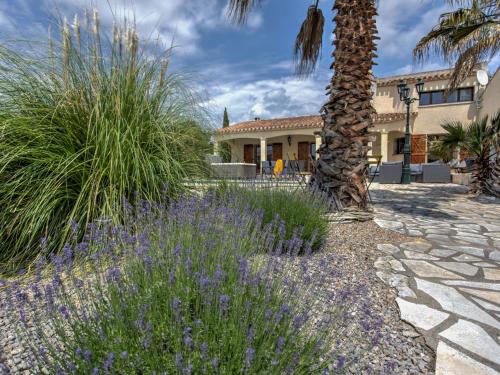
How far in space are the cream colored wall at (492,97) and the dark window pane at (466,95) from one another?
704mm

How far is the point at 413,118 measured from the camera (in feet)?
58.4

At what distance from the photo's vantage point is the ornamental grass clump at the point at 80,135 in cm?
254

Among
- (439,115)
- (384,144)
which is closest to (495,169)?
(384,144)

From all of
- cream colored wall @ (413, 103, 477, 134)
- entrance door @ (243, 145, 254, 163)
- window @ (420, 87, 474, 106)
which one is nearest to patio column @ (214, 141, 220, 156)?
cream colored wall @ (413, 103, 477, 134)

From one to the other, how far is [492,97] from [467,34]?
1007cm

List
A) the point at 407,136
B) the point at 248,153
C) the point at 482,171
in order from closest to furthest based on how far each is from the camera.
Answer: the point at 482,171
the point at 407,136
the point at 248,153

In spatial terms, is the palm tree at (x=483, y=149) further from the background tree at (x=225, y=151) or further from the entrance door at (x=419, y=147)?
the entrance door at (x=419, y=147)

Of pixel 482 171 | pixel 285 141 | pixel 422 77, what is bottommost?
pixel 482 171

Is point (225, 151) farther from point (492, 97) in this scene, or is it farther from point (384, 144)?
point (492, 97)

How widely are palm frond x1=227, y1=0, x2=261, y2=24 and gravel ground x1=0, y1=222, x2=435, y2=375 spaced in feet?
13.9

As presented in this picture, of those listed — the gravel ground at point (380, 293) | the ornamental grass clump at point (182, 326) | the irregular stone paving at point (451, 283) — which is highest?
the ornamental grass clump at point (182, 326)

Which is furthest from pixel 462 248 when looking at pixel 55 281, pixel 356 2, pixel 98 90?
pixel 98 90

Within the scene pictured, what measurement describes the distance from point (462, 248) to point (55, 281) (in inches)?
171

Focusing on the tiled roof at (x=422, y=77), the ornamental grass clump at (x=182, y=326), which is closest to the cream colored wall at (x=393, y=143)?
the tiled roof at (x=422, y=77)
